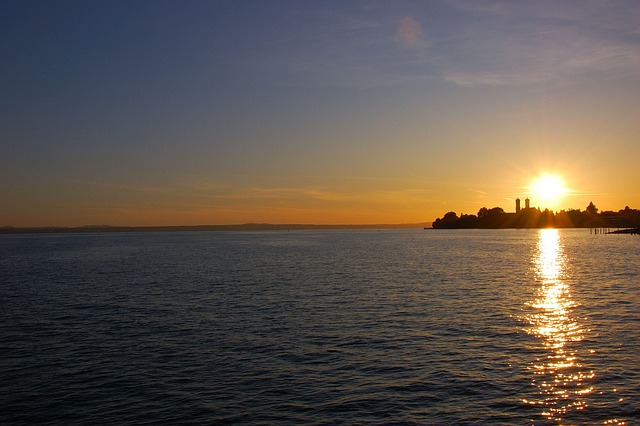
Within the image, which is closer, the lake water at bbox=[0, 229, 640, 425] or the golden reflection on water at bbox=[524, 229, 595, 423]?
the lake water at bbox=[0, 229, 640, 425]

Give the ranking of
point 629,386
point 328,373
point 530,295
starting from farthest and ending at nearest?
point 530,295
point 328,373
point 629,386

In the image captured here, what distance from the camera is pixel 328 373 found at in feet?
89.6

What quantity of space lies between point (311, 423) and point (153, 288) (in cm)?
4820

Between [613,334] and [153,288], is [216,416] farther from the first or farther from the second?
Result: [153,288]

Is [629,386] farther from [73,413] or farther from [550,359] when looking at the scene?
[73,413]

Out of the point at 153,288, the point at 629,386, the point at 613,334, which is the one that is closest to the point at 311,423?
the point at 629,386

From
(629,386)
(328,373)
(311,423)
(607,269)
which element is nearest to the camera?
(311,423)

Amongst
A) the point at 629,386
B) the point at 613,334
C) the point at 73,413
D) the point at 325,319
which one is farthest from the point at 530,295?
the point at 73,413

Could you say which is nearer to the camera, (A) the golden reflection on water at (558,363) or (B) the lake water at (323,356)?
(B) the lake water at (323,356)

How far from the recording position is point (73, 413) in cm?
2228

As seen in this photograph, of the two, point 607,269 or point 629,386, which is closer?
point 629,386

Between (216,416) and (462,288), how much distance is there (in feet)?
146

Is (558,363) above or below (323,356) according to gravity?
below

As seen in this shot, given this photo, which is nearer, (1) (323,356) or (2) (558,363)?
(2) (558,363)
